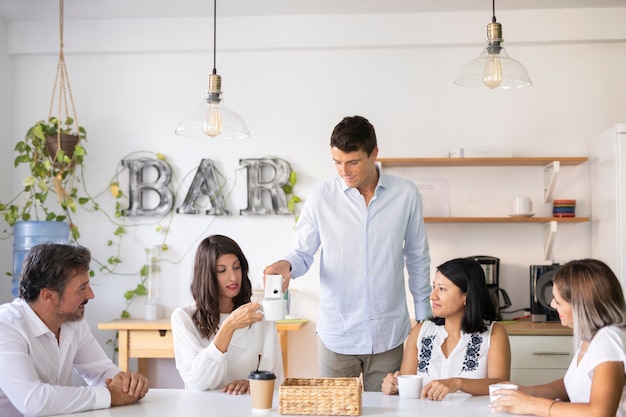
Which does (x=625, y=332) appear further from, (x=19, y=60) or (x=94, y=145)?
(x=19, y=60)

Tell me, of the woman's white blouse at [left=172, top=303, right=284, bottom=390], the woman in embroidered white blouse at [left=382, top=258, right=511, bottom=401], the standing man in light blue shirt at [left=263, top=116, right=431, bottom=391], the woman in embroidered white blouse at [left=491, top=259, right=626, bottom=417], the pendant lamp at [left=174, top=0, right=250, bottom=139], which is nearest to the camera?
the woman in embroidered white blouse at [left=491, top=259, right=626, bottom=417]

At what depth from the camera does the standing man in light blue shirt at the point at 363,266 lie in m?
2.94

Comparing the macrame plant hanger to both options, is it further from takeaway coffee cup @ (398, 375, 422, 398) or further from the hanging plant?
takeaway coffee cup @ (398, 375, 422, 398)

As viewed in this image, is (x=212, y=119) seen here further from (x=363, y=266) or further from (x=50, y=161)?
(x=50, y=161)

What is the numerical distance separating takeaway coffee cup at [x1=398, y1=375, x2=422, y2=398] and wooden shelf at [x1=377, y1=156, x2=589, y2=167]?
2.15m

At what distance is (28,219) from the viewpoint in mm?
4613

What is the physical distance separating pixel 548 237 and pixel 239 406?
267cm

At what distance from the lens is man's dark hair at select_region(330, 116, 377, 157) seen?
2.83 m

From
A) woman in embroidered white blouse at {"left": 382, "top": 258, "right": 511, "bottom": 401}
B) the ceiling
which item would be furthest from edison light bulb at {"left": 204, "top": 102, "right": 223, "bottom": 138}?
the ceiling

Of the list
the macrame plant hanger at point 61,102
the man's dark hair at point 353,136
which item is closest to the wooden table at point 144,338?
the macrame plant hanger at point 61,102

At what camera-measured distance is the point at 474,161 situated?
172 inches

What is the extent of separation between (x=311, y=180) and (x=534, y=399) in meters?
2.69

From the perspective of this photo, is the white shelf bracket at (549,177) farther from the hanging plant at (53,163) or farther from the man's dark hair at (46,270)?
the man's dark hair at (46,270)

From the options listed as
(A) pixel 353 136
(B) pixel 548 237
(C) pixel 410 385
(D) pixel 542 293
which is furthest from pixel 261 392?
(B) pixel 548 237
